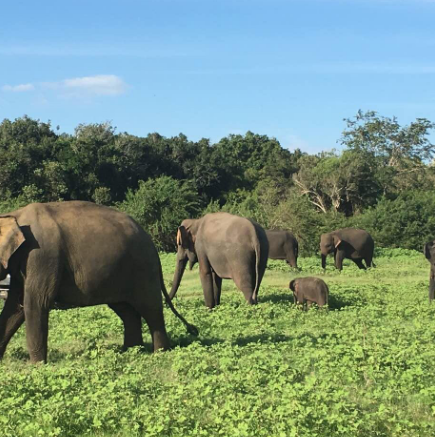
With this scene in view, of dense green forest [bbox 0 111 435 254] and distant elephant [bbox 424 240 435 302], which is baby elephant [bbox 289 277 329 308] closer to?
distant elephant [bbox 424 240 435 302]

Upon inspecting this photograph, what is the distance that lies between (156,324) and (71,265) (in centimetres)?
160

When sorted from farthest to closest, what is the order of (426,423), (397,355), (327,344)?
(327,344)
(397,355)
(426,423)

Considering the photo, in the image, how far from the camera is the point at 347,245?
101ft

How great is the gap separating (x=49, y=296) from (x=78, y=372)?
66.5 inches

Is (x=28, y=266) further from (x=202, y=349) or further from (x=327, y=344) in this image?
(x=327, y=344)

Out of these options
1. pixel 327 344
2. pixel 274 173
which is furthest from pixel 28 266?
pixel 274 173

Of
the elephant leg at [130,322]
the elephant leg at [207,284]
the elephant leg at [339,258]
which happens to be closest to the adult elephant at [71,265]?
the elephant leg at [130,322]

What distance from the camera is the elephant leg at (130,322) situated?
10.9 m

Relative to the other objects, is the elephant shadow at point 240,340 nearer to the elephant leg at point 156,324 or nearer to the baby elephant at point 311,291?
the elephant leg at point 156,324

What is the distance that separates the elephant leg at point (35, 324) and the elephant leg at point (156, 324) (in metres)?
1.50

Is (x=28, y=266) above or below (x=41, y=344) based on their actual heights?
above

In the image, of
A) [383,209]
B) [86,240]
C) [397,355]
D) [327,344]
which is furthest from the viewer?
[383,209]

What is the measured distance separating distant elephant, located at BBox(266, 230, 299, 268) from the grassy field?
1496 centimetres

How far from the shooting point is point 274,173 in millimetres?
64062
